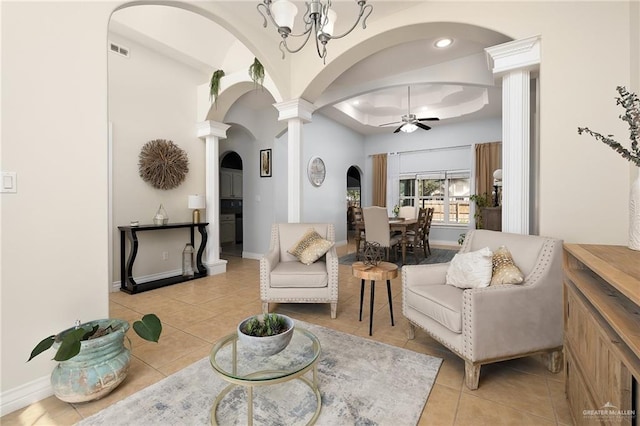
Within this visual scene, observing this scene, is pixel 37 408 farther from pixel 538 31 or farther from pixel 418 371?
pixel 538 31

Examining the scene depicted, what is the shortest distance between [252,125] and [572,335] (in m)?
5.31

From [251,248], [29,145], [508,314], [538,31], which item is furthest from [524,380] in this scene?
[251,248]

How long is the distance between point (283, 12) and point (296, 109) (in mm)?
1608

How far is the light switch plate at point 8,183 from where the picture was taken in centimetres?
149

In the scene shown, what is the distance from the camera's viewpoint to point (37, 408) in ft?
5.03

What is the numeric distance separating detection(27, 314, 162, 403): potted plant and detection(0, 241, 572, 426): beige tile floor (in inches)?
4.0

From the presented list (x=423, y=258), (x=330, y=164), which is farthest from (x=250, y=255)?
(x=423, y=258)

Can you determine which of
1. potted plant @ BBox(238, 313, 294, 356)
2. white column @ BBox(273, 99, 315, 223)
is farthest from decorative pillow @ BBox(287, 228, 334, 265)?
potted plant @ BBox(238, 313, 294, 356)

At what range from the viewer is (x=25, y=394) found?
61.2 inches

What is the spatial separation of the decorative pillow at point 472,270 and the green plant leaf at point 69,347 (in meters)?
2.28

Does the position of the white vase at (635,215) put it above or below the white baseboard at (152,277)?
above

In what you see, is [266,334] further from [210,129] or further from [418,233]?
[418,233]

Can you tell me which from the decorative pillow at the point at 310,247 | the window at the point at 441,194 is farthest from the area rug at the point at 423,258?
the decorative pillow at the point at 310,247

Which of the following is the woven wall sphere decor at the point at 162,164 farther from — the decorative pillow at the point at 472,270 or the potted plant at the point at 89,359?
the decorative pillow at the point at 472,270
